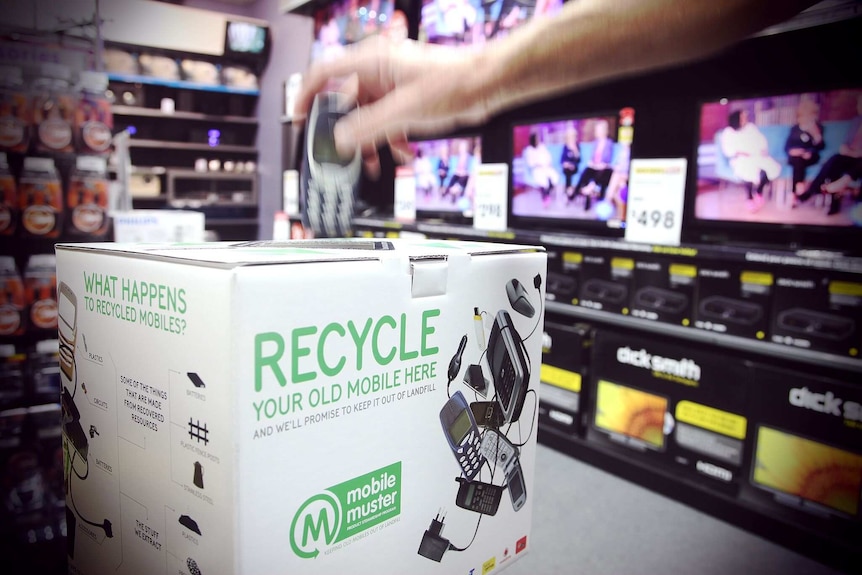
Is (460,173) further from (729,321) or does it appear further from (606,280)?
(729,321)

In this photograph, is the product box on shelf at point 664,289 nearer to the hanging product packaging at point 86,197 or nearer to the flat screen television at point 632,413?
the flat screen television at point 632,413

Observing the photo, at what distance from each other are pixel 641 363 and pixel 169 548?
2301 mm

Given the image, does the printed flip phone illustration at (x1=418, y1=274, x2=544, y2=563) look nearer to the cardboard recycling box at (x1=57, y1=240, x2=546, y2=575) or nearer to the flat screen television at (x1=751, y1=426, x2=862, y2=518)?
the cardboard recycling box at (x1=57, y1=240, x2=546, y2=575)

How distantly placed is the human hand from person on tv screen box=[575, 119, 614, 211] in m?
1.61

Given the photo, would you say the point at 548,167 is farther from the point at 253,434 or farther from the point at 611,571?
the point at 253,434

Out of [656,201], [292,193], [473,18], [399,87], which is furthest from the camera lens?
[292,193]

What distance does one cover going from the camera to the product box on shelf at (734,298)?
7.02ft

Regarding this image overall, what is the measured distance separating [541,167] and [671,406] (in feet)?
4.26

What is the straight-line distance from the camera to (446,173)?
3.65 metres

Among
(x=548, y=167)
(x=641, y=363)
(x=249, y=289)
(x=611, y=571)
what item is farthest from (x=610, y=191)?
(x=249, y=289)

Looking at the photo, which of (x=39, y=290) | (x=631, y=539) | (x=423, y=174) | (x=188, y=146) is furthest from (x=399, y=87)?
(x=188, y=146)

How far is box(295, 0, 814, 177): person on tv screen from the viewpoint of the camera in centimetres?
84

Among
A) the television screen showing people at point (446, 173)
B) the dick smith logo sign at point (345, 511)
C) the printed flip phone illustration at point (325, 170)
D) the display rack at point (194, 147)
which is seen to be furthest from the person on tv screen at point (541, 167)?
the display rack at point (194, 147)

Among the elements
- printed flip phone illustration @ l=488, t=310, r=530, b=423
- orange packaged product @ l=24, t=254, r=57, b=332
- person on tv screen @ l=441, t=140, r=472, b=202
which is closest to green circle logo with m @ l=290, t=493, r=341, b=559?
printed flip phone illustration @ l=488, t=310, r=530, b=423
